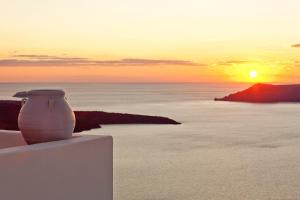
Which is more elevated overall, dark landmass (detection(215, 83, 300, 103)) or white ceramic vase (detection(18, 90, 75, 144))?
dark landmass (detection(215, 83, 300, 103))

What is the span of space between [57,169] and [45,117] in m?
0.52

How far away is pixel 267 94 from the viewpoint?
104 metres

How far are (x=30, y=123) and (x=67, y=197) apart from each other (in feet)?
2.48

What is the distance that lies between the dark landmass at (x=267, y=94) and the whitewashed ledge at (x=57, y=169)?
9655 centimetres

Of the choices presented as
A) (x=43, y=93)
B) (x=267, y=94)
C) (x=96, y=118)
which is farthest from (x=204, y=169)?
(x=267, y=94)

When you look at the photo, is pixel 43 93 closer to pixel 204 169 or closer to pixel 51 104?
pixel 51 104

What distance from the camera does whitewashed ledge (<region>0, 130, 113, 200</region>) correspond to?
151 inches

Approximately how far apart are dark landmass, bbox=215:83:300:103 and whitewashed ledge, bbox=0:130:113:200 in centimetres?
9655

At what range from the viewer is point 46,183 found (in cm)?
417

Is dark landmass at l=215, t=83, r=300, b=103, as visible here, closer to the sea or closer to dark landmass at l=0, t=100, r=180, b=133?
dark landmass at l=0, t=100, r=180, b=133

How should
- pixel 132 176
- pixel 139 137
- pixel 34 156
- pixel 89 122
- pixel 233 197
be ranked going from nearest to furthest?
pixel 34 156
pixel 233 197
pixel 132 176
pixel 139 137
pixel 89 122

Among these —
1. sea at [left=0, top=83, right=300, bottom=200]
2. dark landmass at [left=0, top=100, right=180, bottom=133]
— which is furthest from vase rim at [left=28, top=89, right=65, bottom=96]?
dark landmass at [left=0, top=100, right=180, bottom=133]

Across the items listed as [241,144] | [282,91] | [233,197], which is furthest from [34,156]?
[282,91]

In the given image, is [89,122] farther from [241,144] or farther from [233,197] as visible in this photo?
[233,197]
